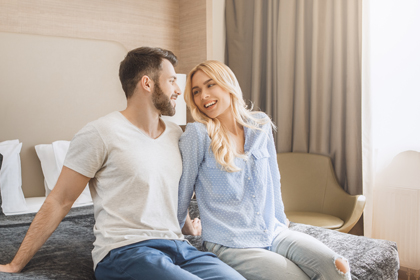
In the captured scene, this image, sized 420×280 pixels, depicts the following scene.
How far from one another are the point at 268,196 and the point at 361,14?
1786 millimetres

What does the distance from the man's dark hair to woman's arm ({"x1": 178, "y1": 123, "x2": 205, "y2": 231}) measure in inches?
10.7

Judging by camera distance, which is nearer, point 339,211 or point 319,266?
point 319,266

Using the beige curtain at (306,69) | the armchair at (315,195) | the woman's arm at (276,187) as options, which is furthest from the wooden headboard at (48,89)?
the woman's arm at (276,187)

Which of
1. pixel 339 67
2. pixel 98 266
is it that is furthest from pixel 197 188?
pixel 339 67

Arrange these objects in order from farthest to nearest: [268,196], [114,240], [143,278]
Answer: [268,196], [114,240], [143,278]

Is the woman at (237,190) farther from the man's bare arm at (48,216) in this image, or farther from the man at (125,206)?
the man's bare arm at (48,216)

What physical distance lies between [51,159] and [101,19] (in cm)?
128

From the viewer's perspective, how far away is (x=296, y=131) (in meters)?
3.30

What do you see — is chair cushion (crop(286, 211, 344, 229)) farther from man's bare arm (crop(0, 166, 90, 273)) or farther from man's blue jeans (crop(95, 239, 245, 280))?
man's bare arm (crop(0, 166, 90, 273))

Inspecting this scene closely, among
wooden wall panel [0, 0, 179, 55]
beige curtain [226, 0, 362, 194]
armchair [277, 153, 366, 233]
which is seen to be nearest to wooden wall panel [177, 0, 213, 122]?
wooden wall panel [0, 0, 179, 55]

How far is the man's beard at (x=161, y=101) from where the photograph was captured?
1.69 m

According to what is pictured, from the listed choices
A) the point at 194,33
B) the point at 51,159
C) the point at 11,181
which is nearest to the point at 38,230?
the point at 11,181

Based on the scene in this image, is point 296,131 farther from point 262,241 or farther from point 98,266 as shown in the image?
point 98,266

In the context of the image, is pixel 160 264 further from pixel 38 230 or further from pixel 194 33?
pixel 194 33
